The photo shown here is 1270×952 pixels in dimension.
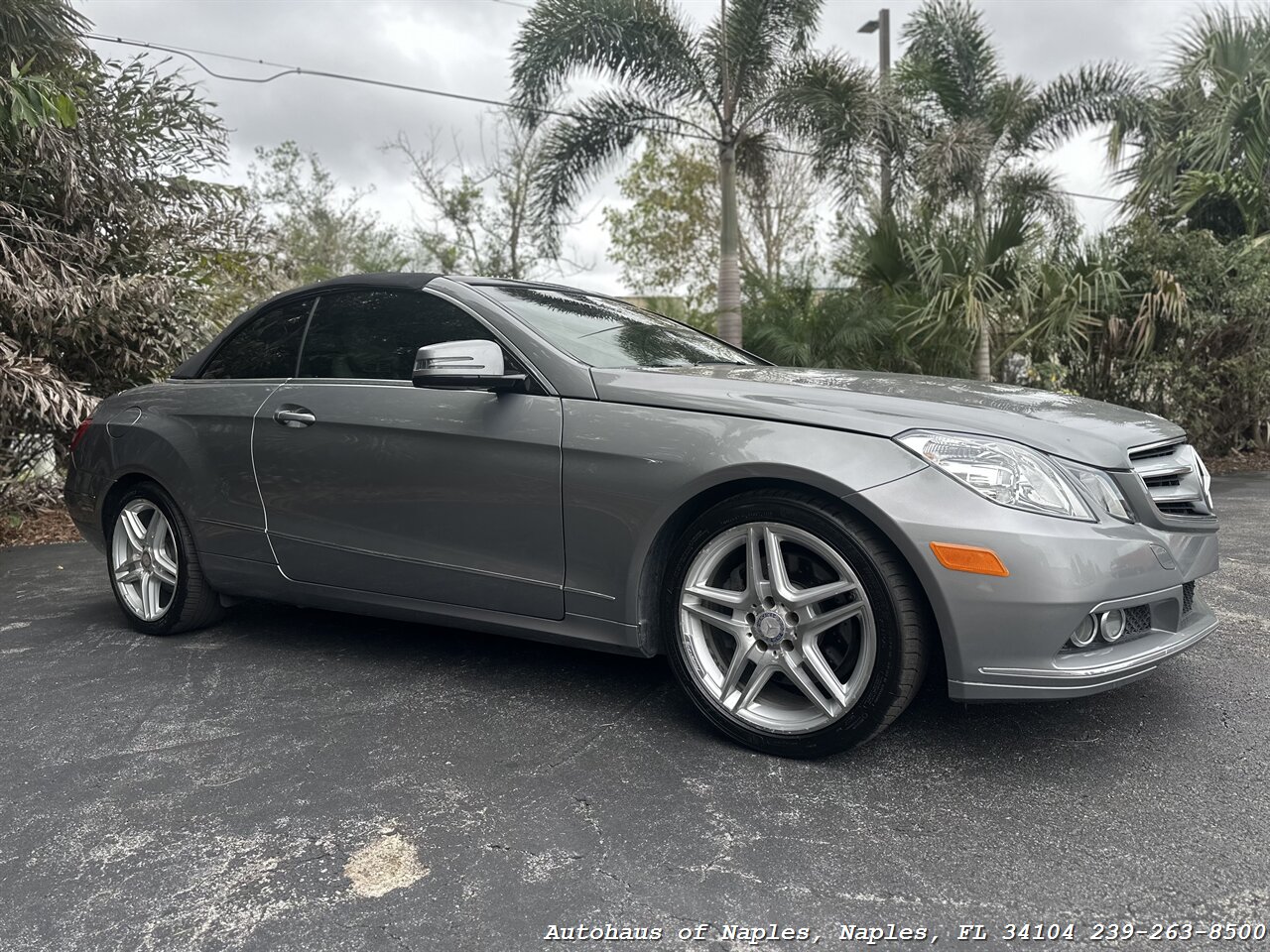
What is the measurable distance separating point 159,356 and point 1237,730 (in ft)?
24.2

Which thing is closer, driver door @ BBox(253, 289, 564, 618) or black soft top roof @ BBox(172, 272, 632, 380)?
driver door @ BBox(253, 289, 564, 618)

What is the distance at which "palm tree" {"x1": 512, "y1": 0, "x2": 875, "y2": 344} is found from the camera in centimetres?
1163

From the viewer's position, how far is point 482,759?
2916 millimetres

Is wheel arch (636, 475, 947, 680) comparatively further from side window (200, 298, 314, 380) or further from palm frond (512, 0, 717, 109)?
palm frond (512, 0, 717, 109)

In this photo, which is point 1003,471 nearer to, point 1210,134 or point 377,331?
point 377,331

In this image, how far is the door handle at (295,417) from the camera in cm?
373

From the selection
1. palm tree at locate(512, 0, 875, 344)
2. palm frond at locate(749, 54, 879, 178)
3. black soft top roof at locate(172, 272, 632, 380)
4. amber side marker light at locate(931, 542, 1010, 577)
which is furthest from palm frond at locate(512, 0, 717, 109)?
amber side marker light at locate(931, 542, 1010, 577)

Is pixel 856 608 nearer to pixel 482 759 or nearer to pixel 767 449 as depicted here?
pixel 767 449

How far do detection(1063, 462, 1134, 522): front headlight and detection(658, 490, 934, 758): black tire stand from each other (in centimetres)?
52

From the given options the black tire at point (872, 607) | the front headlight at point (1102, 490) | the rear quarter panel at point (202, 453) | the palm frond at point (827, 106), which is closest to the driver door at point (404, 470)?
the rear quarter panel at point (202, 453)

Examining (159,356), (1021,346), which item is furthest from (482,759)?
(1021,346)

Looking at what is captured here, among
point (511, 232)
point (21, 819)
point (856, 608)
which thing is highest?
point (511, 232)

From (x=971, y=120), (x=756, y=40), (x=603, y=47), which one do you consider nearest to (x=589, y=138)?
(x=603, y=47)

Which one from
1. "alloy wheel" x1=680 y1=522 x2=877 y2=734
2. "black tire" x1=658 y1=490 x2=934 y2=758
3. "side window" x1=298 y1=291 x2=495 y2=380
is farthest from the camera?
"side window" x1=298 y1=291 x2=495 y2=380
